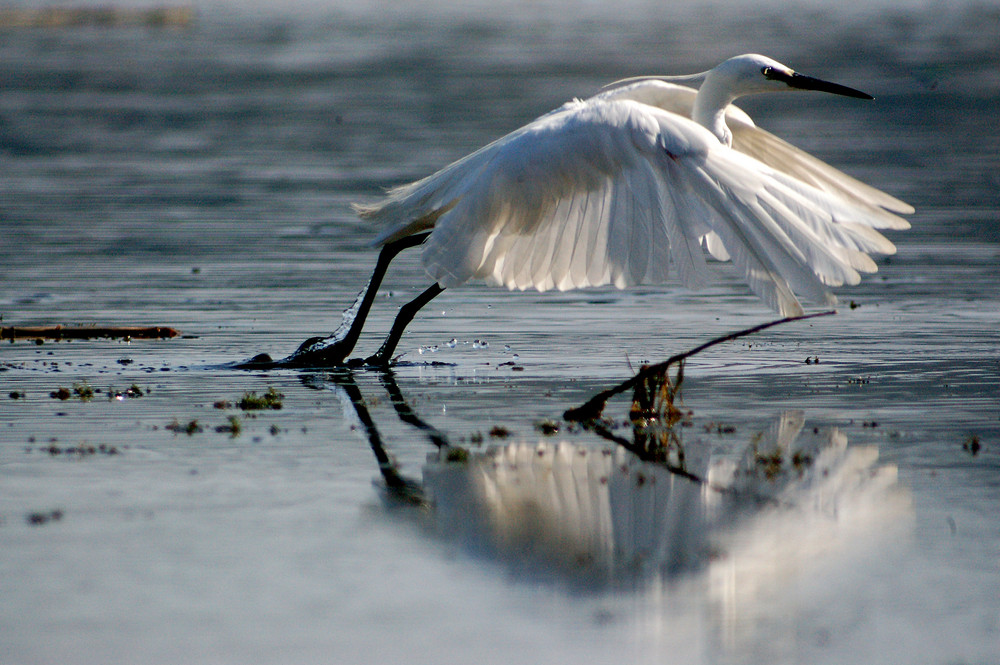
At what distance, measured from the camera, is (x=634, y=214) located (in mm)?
8211

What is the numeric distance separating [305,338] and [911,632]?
630 cm

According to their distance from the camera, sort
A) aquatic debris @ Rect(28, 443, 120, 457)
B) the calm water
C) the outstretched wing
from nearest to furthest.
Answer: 1. the calm water
2. aquatic debris @ Rect(28, 443, 120, 457)
3. the outstretched wing

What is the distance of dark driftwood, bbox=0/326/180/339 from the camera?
402 inches

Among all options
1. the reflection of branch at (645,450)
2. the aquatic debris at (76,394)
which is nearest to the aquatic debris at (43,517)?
the aquatic debris at (76,394)

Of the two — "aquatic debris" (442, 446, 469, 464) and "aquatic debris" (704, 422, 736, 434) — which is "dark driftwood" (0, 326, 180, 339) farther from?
"aquatic debris" (704, 422, 736, 434)

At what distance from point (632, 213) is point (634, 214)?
0.04ft

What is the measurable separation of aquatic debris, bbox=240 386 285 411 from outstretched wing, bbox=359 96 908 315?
1027 millimetres

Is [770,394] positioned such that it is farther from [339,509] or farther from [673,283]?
[673,283]

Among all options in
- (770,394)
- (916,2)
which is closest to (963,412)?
(770,394)

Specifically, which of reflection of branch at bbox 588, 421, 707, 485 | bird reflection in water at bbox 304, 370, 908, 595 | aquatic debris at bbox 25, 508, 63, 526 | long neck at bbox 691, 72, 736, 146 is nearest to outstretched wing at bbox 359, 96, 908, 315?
bird reflection in water at bbox 304, 370, 908, 595

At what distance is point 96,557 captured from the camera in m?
5.53

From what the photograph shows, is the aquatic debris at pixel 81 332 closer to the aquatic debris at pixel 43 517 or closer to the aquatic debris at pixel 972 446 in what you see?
the aquatic debris at pixel 43 517

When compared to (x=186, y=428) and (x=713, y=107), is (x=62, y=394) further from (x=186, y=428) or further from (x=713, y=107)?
(x=713, y=107)

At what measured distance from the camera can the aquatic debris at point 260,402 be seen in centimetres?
802
